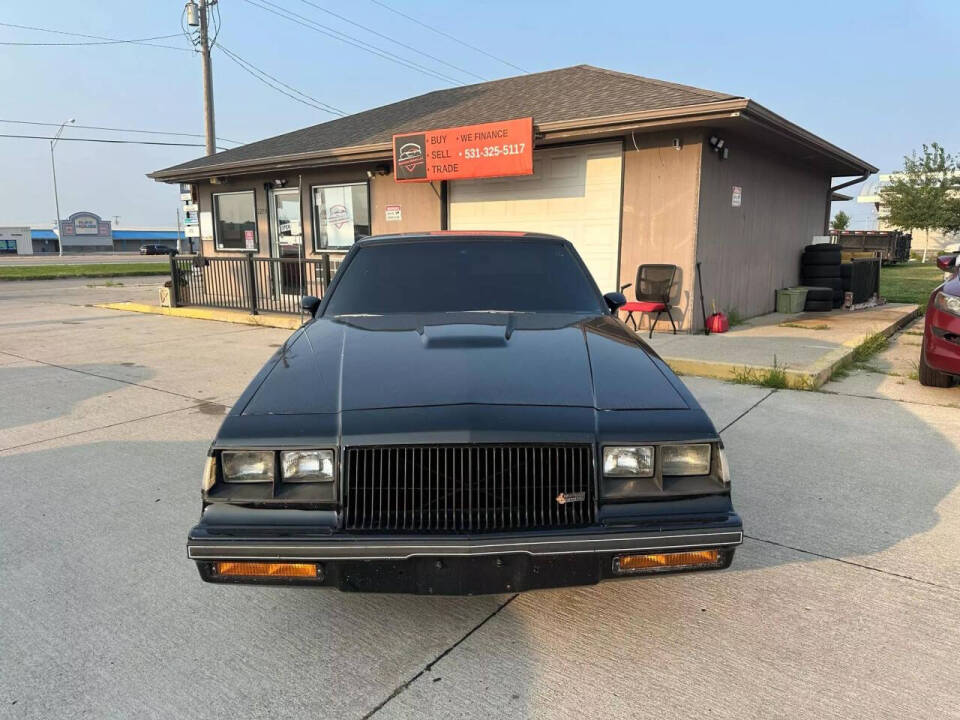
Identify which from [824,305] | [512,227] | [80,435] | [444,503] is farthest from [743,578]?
[824,305]

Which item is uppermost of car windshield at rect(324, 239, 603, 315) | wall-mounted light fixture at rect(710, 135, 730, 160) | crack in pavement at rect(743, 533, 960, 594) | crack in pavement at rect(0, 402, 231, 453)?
wall-mounted light fixture at rect(710, 135, 730, 160)

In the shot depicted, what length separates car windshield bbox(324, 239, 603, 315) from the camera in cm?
369

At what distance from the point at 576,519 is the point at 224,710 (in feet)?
4.39

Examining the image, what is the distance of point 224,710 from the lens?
83.7 inches

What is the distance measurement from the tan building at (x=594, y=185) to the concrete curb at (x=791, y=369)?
2395 mm

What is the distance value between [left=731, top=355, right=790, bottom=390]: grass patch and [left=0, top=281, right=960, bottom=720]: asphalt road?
223 cm

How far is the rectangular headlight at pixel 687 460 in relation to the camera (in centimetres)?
229

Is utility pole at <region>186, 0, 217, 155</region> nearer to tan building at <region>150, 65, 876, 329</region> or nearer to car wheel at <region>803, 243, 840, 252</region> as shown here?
tan building at <region>150, 65, 876, 329</region>

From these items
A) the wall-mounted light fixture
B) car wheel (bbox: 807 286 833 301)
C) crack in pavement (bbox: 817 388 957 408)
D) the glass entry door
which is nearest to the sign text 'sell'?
the wall-mounted light fixture

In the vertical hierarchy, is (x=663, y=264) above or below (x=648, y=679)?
above

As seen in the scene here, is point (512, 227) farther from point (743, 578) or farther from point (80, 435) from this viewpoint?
point (743, 578)

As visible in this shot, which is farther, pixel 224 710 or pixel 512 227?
pixel 512 227

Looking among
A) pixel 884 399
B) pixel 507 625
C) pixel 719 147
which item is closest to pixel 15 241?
pixel 719 147

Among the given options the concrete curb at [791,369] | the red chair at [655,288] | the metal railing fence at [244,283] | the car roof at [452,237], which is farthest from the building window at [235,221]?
the car roof at [452,237]
